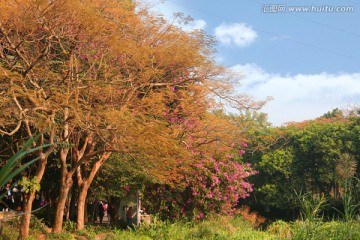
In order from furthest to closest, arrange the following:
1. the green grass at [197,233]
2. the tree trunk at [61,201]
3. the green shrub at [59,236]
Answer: the tree trunk at [61,201], the green shrub at [59,236], the green grass at [197,233]

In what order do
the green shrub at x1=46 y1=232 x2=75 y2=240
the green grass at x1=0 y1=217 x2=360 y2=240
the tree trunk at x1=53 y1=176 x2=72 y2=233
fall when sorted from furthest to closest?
1. the tree trunk at x1=53 y1=176 x2=72 y2=233
2. the green shrub at x1=46 y1=232 x2=75 y2=240
3. the green grass at x1=0 y1=217 x2=360 y2=240

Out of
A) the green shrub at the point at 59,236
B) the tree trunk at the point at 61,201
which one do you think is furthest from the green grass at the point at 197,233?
the tree trunk at the point at 61,201

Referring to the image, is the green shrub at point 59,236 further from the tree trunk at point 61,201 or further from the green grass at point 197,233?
the tree trunk at point 61,201

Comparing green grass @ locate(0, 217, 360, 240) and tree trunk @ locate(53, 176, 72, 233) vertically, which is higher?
tree trunk @ locate(53, 176, 72, 233)

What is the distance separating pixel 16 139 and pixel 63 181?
6.12 feet

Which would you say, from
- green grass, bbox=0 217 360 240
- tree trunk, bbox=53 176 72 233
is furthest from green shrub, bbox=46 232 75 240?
tree trunk, bbox=53 176 72 233

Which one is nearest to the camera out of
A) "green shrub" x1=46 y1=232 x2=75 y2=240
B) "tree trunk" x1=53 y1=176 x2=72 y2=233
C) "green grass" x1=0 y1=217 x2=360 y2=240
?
"green grass" x1=0 y1=217 x2=360 y2=240

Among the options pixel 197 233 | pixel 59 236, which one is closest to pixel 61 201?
pixel 59 236

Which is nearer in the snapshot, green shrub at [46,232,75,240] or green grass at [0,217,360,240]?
green grass at [0,217,360,240]

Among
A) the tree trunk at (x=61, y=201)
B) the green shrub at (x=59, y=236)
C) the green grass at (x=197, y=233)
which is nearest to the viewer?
the green grass at (x=197, y=233)

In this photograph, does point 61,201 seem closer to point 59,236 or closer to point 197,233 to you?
point 59,236

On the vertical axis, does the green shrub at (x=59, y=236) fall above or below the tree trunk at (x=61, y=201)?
below

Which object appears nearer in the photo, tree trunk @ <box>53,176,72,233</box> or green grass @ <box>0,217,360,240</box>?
green grass @ <box>0,217,360,240</box>

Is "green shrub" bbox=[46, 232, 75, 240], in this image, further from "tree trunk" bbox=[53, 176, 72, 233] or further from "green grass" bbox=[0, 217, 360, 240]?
"tree trunk" bbox=[53, 176, 72, 233]
